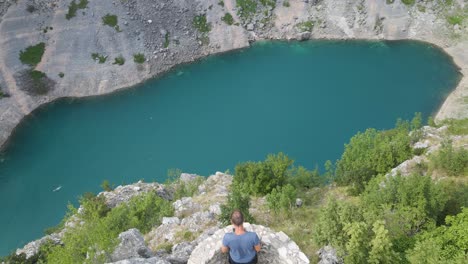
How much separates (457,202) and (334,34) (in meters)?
69.6

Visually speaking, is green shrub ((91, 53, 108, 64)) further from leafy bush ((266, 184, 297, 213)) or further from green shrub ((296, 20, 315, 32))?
leafy bush ((266, 184, 297, 213))

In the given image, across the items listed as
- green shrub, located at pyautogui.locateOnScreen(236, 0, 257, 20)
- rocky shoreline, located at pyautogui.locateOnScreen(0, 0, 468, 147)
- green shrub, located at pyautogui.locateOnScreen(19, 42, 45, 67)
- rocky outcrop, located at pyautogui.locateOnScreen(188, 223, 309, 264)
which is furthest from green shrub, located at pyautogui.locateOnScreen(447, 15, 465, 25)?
rocky outcrop, located at pyautogui.locateOnScreen(188, 223, 309, 264)

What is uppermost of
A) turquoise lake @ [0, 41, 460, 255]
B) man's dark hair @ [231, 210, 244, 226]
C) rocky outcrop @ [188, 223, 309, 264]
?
man's dark hair @ [231, 210, 244, 226]

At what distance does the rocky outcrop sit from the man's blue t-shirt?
2115 millimetres

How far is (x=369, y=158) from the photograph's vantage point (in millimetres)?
41875

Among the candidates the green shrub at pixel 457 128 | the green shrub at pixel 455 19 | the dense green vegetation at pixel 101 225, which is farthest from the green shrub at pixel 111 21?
the green shrub at pixel 455 19

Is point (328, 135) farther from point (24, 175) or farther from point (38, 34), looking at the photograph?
point (38, 34)

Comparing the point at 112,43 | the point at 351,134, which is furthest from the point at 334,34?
the point at 112,43

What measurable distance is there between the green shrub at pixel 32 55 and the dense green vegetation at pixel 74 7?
7965 mm

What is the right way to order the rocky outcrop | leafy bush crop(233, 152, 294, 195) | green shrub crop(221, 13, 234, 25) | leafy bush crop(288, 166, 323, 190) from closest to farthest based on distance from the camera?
1. the rocky outcrop
2. leafy bush crop(233, 152, 294, 195)
3. leafy bush crop(288, 166, 323, 190)
4. green shrub crop(221, 13, 234, 25)

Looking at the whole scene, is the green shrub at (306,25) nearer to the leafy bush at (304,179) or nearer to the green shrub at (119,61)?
the green shrub at (119,61)

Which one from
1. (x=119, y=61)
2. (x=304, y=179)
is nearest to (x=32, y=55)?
(x=119, y=61)

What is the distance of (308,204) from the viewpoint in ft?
129

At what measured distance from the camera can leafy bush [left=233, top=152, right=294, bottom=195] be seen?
4216cm
